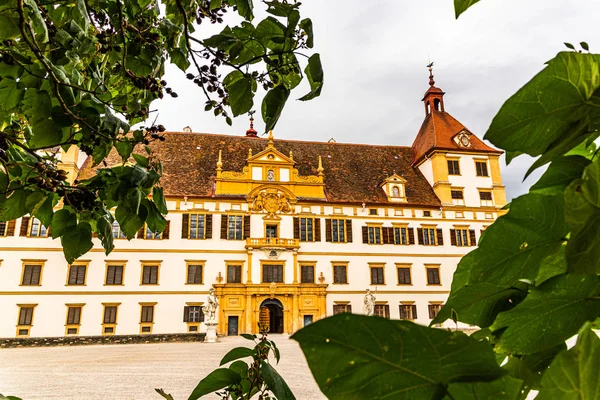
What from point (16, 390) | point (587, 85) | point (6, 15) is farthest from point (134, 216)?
point (16, 390)

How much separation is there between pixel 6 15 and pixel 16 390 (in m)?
7.85

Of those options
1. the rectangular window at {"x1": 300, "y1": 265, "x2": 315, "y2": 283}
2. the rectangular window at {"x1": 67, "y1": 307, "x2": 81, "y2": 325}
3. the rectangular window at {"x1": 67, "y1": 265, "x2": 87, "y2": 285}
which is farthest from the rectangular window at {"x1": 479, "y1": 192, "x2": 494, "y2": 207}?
the rectangular window at {"x1": 67, "y1": 307, "x2": 81, "y2": 325}

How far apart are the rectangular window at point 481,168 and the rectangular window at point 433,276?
213 inches

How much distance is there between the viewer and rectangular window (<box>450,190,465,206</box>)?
20173 millimetres

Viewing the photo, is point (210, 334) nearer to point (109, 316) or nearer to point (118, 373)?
point (109, 316)

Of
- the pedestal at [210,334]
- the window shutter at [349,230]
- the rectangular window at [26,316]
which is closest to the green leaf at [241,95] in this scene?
the pedestal at [210,334]

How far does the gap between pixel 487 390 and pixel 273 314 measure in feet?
63.0

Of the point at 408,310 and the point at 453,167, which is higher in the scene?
the point at 453,167

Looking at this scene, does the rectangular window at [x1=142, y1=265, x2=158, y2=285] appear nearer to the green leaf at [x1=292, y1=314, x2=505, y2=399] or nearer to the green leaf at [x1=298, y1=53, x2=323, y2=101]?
the green leaf at [x1=298, y1=53, x2=323, y2=101]

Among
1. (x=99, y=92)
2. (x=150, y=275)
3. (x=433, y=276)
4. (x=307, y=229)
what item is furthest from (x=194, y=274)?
(x=99, y=92)

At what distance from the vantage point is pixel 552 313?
294mm

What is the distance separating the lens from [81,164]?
18.9 meters

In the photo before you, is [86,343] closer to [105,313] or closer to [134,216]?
[105,313]

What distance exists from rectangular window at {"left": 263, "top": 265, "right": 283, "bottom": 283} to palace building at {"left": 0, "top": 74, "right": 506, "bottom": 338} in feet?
0.15
